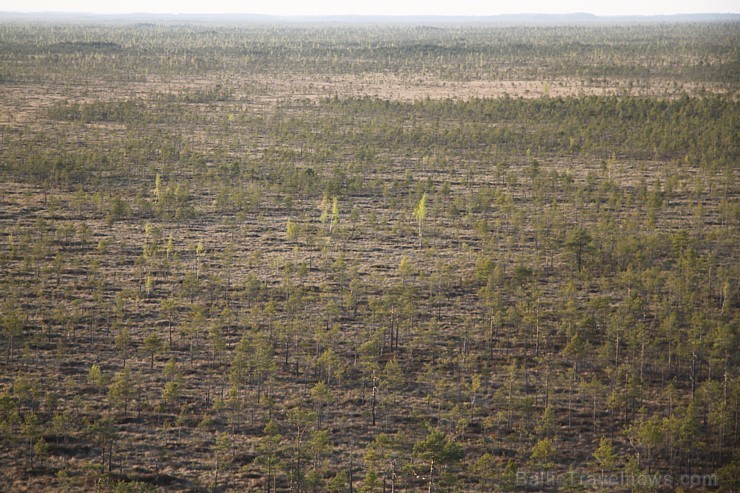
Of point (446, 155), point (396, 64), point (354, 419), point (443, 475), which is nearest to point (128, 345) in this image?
point (354, 419)

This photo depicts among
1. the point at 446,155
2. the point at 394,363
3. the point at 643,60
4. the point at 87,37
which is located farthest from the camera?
the point at 87,37

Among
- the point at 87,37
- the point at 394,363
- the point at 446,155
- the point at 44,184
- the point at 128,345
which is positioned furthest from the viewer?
the point at 87,37

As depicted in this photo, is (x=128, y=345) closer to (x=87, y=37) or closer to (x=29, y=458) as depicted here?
(x=29, y=458)

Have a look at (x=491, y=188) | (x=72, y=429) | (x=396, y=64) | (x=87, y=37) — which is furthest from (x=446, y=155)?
(x=87, y=37)

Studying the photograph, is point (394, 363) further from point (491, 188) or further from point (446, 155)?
point (446, 155)

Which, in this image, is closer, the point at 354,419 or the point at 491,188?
the point at 354,419

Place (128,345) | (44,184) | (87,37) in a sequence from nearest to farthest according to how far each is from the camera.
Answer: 1. (128,345)
2. (44,184)
3. (87,37)
